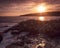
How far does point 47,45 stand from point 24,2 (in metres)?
2.68

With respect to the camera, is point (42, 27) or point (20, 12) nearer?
point (42, 27)

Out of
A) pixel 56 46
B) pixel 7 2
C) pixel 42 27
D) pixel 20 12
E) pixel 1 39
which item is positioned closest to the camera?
pixel 56 46

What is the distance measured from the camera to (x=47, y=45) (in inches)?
122

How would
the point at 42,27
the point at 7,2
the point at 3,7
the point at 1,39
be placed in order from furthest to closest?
1. the point at 7,2
2. the point at 3,7
3. the point at 42,27
4. the point at 1,39

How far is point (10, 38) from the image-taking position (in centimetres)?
349

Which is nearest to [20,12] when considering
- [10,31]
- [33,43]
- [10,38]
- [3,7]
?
[3,7]

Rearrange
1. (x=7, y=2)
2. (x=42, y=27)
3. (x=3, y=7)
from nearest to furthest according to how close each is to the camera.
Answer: (x=42, y=27), (x=3, y=7), (x=7, y=2)

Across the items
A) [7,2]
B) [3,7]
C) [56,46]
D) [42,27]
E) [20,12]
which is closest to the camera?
[56,46]

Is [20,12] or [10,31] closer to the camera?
[10,31]

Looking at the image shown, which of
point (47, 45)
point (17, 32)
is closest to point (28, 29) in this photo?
point (17, 32)

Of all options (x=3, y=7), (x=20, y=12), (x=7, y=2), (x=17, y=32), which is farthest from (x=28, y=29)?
(x=7, y=2)

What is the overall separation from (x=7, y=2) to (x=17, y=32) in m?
2.21

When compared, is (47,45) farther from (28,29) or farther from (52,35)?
(28,29)

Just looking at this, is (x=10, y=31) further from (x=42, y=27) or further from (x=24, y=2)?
(x=24, y=2)
